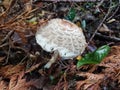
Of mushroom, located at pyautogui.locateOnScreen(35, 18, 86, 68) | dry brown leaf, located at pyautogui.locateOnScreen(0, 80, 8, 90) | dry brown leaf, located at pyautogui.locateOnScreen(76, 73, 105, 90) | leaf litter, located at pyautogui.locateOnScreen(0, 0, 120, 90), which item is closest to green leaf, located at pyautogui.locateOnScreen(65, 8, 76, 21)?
leaf litter, located at pyautogui.locateOnScreen(0, 0, 120, 90)

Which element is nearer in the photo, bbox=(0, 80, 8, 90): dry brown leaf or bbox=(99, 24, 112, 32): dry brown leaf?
Result: bbox=(0, 80, 8, 90): dry brown leaf

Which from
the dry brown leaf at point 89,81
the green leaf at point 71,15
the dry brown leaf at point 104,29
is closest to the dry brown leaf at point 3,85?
the dry brown leaf at point 89,81

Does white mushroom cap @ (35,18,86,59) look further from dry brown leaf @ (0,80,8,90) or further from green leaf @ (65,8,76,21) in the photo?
green leaf @ (65,8,76,21)

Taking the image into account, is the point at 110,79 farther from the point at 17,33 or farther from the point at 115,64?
the point at 17,33

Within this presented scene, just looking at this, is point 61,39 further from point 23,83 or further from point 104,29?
point 104,29

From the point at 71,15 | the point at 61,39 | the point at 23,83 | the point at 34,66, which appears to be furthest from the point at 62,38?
the point at 71,15

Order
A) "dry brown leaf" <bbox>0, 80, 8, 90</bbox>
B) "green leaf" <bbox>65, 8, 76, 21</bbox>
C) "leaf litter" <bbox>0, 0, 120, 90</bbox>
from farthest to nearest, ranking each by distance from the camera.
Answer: "green leaf" <bbox>65, 8, 76, 21</bbox>, "leaf litter" <bbox>0, 0, 120, 90</bbox>, "dry brown leaf" <bbox>0, 80, 8, 90</bbox>

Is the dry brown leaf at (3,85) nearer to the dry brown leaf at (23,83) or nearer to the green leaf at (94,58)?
the dry brown leaf at (23,83)

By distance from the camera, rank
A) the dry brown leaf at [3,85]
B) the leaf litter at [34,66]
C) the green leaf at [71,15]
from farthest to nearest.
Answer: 1. the green leaf at [71,15]
2. the leaf litter at [34,66]
3. the dry brown leaf at [3,85]

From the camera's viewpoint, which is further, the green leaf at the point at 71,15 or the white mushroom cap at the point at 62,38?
the green leaf at the point at 71,15
